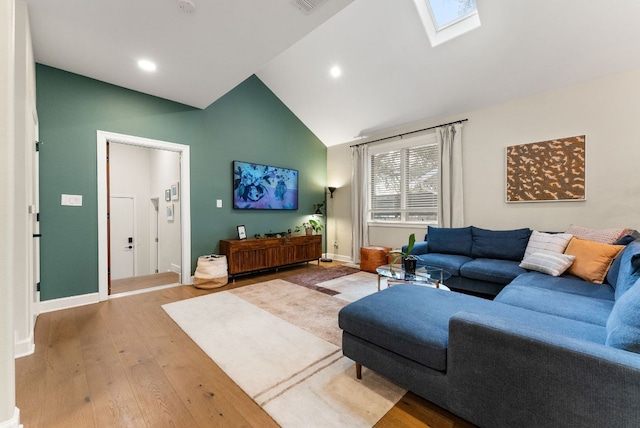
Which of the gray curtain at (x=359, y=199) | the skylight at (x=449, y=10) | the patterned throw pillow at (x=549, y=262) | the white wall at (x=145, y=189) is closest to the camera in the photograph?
the patterned throw pillow at (x=549, y=262)

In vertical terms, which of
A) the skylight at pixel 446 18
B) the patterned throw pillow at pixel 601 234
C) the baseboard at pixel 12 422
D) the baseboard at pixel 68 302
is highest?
the skylight at pixel 446 18

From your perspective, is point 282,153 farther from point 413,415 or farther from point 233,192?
point 413,415

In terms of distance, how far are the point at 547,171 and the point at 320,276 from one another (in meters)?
3.57

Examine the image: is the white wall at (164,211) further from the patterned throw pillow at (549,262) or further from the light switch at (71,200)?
the patterned throw pillow at (549,262)

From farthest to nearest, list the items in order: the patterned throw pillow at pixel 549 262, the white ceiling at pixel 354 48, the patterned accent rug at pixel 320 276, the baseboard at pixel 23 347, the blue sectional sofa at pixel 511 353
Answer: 1. the patterned accent rug at pixel 320 276
2. the patterned throw pillow at pixel 549 262
3. the white ceiling at pixel 354 48
4. the baseboard at pixel 23 347
5. the blue sectional sofa at pixel 511 353

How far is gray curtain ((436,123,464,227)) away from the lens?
4.20 meters

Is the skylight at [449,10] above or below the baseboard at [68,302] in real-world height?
above

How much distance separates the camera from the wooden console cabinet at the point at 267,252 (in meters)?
4.15

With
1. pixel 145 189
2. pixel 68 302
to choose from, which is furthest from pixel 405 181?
pixel 145 189

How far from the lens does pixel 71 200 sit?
311cm

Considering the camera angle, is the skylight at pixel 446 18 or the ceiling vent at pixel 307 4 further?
the skylight at pixel 446 18

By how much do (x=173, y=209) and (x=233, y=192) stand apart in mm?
1181

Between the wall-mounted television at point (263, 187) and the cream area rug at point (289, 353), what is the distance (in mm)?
1769

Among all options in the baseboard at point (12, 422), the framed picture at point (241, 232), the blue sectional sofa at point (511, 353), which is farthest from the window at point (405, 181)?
the baseboard at point (12, 422)
